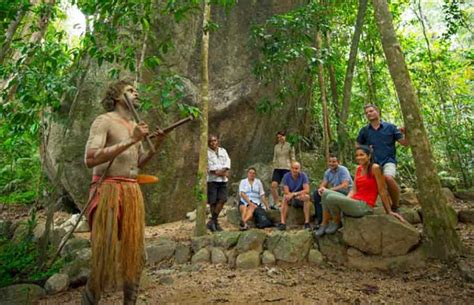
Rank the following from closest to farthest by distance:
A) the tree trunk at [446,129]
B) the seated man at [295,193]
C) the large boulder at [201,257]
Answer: the large boulder at [201,257]
the seated man at [295,193]
the tree trunk at [446,129]

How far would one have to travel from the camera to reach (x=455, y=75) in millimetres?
11219

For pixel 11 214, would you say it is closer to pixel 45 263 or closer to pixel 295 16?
pixel 45 263

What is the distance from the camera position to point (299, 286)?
431 centimetres

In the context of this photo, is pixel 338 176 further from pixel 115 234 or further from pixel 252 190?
pixel 115 234

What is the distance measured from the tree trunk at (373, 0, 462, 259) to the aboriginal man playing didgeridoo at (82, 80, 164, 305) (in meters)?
3.33

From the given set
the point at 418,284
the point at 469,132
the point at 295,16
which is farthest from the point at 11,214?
the point at 469,132

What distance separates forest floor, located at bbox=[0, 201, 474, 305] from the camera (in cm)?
384

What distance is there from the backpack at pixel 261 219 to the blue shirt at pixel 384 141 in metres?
2.42

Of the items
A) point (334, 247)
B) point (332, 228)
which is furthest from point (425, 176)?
point (334, 247)

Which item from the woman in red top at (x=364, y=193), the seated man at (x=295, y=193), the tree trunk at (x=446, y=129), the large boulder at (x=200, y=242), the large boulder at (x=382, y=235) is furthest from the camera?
the tree trunk at (x=446, y=129)

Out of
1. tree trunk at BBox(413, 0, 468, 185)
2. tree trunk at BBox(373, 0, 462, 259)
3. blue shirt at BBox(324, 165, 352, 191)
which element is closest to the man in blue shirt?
tree trunk at BBox(373, 0, 462, 259)

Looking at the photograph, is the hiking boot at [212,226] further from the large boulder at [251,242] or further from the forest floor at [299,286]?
the forest floor at [299,286]

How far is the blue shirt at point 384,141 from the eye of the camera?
4961 millimetres

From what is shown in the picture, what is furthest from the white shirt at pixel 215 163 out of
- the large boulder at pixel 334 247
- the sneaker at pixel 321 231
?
the large boulder at pixel 334 247
